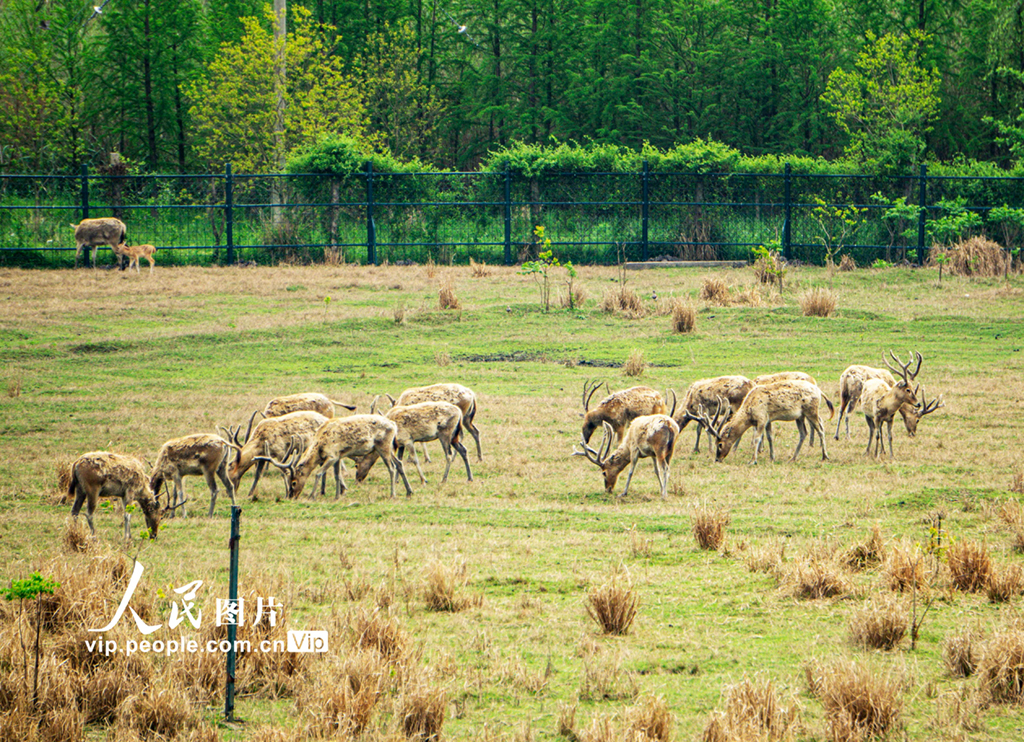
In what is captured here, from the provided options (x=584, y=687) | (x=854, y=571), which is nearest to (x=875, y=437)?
(x=854, y=571)

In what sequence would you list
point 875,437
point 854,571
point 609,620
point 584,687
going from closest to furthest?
point 584,687
point 609,620
point 854,571
point 875,437

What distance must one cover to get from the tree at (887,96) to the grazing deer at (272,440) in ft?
90.6

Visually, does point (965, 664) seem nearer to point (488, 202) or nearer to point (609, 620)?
point (609, 620)

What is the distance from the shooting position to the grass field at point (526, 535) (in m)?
6.75

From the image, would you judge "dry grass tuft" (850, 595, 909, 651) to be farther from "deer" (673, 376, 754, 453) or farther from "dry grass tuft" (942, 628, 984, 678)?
"deer" (673, 376, 754, 453)

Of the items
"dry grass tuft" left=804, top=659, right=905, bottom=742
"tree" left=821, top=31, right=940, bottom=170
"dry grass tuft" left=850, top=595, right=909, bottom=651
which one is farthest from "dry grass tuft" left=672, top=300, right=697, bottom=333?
"tree" left=821, top=31, right=940, bottom=170

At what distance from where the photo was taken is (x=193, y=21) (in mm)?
48406

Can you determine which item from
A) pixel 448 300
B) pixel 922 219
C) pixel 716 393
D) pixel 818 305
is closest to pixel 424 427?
pixel 716 393

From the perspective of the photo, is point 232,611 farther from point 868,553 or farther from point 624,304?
point 624,304

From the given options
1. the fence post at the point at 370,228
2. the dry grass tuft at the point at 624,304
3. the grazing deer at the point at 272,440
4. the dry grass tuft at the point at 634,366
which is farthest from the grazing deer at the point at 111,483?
the fence post at the point at 370,228

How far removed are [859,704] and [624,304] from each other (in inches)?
731

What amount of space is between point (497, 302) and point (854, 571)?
17153mm

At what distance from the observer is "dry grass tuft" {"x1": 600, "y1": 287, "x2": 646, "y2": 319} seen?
24289 mm

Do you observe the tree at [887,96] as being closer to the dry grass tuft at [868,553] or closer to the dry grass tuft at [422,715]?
the dry grass tuft at [868,553]
